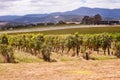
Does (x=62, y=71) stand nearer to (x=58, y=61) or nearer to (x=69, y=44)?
(x=58, y=61)

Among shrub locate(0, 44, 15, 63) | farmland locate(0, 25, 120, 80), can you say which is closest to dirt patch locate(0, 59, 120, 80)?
farmland locate(0, 25, 120, 80)

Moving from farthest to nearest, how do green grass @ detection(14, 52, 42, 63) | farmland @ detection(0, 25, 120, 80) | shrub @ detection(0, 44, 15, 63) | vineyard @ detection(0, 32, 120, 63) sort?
vineyard @ detection(0, 32, 120, 63) → green grass @ detection(14, 52, 42, 63) → shrub @ detection(0, 44, 15, 63) → farmland @ detection(0, 25, 120, 80)

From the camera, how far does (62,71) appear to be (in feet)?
136

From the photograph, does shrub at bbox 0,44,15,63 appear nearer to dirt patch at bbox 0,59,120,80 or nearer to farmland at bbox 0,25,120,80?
farmland at bbox 0,25,120,80

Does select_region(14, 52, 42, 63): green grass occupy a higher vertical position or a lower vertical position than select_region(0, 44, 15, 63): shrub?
lower

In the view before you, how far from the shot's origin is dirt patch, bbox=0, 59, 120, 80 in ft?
123

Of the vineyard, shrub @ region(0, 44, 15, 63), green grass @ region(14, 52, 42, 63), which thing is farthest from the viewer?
the vineyard

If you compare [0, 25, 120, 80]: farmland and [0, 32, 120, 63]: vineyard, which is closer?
[0, 25, 120, 80]: farmland

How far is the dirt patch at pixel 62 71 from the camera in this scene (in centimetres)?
3738

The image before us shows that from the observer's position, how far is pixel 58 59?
5322cm

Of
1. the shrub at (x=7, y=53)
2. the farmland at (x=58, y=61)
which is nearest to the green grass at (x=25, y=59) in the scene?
the farmland at (x=58, y=61)

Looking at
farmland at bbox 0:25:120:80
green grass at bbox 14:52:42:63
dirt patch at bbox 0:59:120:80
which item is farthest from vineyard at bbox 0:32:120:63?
dirt patch at bbox 0:59:120:80

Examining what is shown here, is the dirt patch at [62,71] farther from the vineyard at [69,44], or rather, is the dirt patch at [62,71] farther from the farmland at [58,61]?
the vineyard at [69,44]

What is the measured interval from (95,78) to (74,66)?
29.2 ft
